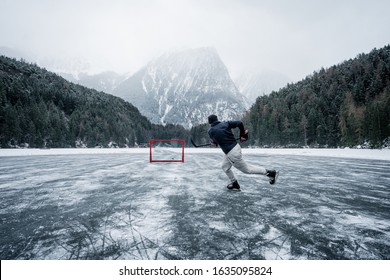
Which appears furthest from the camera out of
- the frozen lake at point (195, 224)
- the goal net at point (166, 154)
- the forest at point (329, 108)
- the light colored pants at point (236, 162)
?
the forest at point (329, 108)

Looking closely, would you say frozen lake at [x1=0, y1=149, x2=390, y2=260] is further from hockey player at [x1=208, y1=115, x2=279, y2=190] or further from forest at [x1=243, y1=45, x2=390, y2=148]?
forest at [x1=243, y1=45, x2=390, y2=148]

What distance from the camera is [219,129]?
6.07 meters

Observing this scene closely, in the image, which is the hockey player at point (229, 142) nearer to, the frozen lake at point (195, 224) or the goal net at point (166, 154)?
the frozen lake at point (195, 224)

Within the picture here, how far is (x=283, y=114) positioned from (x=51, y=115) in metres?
80.7

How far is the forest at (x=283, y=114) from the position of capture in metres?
57.9

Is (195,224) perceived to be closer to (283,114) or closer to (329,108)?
(329,108)

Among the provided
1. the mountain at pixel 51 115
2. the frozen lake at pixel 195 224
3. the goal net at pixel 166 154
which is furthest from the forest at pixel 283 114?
the frozen lake at pixel 195 224

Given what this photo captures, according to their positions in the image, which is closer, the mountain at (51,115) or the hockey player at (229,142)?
the hockey player at (229,142)

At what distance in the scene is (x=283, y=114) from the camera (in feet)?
274

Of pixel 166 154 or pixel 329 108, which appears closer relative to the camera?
pixel 166 154

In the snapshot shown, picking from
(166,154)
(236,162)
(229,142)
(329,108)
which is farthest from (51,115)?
(329,108)

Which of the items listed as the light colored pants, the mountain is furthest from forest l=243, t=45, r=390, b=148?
the mountain

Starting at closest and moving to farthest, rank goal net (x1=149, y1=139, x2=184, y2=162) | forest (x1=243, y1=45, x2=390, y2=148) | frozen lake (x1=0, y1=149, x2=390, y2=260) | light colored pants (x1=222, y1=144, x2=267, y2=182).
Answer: frozen lake (x1=0, y1=149, x2=390, y2=260) < light colored pants (x1=222, y1=144, x2=267, y2=182) < goal net (x1=149, y1=139, x2=184, y2=162) < forest (x1=243, y1=45, x2=390, y2=148)

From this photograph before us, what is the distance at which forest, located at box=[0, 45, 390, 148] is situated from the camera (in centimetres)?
5794
